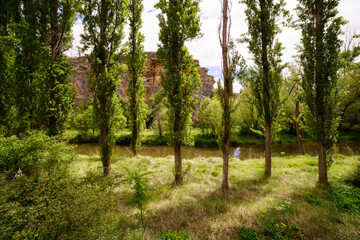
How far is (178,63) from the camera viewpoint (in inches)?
303

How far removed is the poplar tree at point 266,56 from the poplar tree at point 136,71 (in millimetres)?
8911

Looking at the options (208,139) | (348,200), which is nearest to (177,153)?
(348,200)

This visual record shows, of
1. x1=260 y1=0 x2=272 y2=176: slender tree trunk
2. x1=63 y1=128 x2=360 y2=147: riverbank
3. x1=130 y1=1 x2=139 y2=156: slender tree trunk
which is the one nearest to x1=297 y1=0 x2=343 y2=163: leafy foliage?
x1=260 y1=0 x2=272 y2=176: slender tree trunk

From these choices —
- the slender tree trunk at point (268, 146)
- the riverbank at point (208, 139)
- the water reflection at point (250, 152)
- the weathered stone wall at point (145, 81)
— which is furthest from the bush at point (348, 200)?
the weathered stone wall at point (145, 81)

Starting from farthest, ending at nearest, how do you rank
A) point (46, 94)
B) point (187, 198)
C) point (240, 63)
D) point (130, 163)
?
point (130, 163) < point (46, 94) < point (240, 63) < point (187, 198)

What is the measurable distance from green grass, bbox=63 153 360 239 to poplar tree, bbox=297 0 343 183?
6.83ft

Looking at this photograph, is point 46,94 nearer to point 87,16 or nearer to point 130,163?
point 87,16

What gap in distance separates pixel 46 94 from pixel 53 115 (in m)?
1.18

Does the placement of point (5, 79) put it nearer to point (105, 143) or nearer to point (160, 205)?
point (105, 143)

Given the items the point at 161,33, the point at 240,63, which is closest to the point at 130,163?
the point at 161,33

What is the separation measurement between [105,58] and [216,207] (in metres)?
9.26

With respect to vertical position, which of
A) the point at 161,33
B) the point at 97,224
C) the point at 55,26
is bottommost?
the point at 97,224

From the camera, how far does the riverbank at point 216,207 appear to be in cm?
337

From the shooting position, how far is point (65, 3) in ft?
26.2
